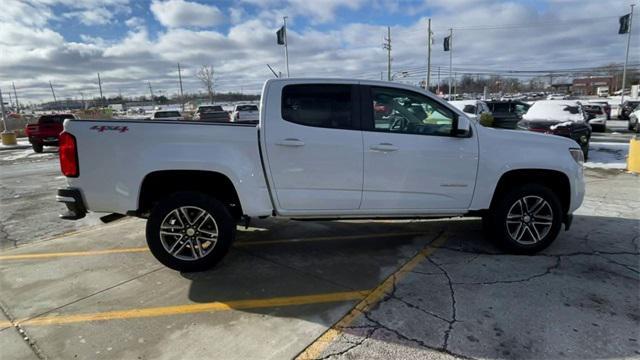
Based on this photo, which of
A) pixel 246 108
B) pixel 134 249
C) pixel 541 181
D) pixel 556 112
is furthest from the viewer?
pixel 246 108

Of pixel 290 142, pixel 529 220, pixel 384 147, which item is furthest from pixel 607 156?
pixel 290 142

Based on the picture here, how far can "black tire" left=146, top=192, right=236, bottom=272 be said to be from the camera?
4.13 m

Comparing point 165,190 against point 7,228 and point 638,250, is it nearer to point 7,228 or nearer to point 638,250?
point 7,228

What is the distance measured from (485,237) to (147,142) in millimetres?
4174

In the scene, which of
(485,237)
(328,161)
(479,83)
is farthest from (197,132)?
(479,83)

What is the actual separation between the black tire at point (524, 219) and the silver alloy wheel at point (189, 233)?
10.2ft

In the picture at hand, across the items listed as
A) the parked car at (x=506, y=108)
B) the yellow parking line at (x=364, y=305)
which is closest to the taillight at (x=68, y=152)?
the yellow parking line at (x=364, y=305)

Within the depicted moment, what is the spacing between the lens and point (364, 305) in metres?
3.60

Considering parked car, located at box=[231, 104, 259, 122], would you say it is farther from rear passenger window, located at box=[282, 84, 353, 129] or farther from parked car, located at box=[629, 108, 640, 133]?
rear passenger window, located at box=[282, 84, 353, 129]

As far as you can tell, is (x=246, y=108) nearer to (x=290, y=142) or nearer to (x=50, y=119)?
(x=50, y=119)

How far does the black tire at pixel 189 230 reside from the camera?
13.5 ft

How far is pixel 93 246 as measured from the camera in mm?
5246

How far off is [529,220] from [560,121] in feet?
31.4

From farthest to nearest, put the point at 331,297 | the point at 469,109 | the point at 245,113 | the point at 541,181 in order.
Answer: the point at 245,113
the point at 469,109
the point at 541,181
the point at 331,297
